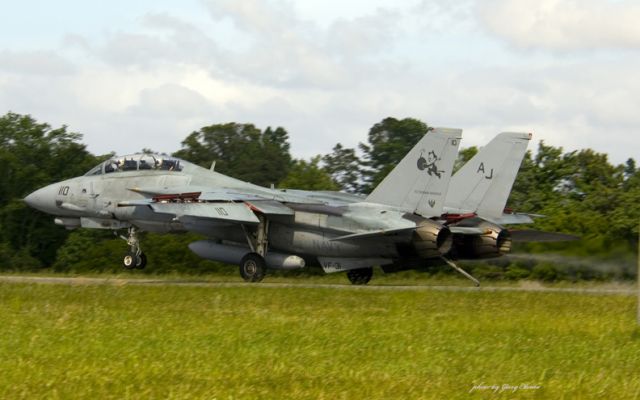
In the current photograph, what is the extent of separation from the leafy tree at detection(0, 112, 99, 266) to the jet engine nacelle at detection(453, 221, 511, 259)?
28.9 metres

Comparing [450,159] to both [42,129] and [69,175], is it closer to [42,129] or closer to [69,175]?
[69,175]

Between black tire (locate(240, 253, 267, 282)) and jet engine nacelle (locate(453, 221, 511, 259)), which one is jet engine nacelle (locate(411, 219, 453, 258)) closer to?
jet engine nacelle (locate(453, 221, 511, 259))

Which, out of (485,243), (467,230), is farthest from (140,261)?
(485,243)

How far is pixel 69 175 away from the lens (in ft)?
191

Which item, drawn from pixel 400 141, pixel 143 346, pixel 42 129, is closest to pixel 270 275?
pixel 143 346

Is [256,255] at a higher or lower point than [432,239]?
lower

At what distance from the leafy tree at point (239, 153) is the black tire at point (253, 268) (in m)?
47.7

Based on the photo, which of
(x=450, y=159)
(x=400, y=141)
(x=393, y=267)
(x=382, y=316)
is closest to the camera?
(x=382, y=316)

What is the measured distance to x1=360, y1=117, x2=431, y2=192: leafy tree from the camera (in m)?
75.6

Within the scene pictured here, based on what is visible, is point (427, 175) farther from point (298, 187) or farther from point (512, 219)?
point (298, 187)

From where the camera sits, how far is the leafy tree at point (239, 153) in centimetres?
7588

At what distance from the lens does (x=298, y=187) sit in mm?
59250

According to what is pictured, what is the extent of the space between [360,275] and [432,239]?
12.8ft

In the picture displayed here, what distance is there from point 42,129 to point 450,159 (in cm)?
4319
